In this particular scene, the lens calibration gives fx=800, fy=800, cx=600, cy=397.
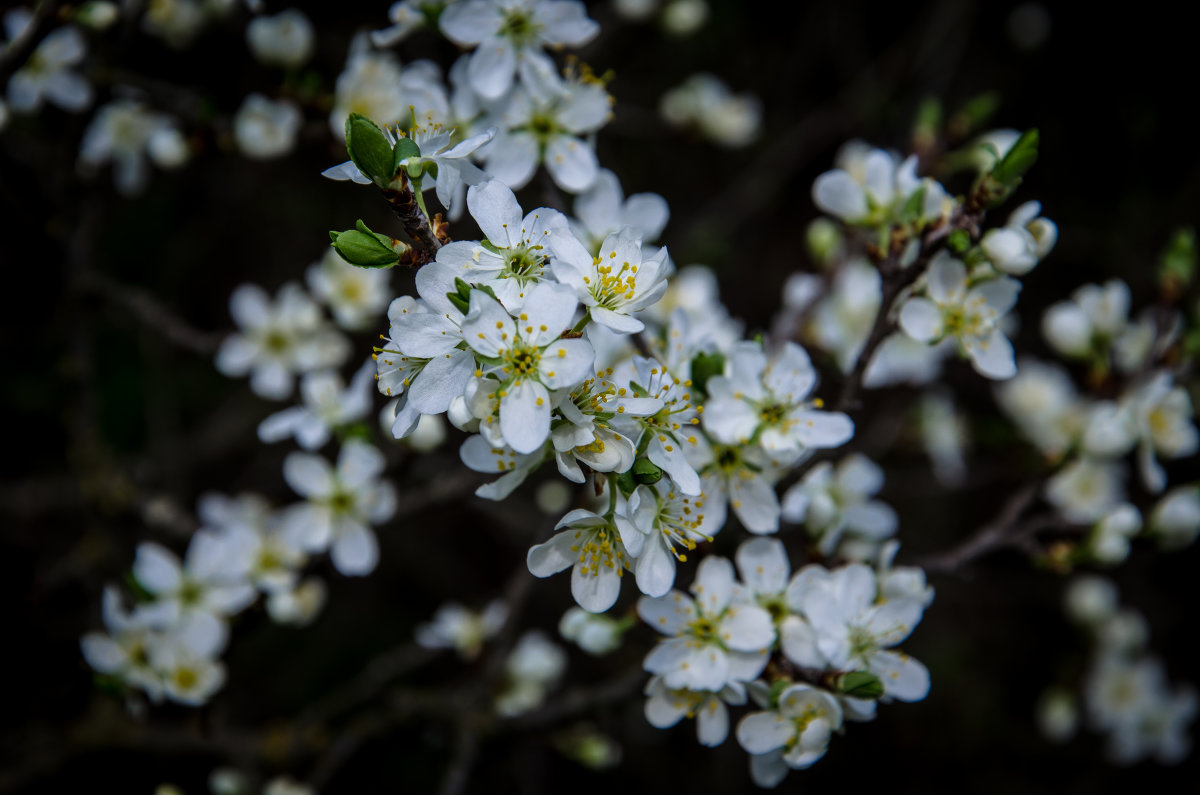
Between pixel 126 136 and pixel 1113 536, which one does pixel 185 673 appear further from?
pixel 1113 536

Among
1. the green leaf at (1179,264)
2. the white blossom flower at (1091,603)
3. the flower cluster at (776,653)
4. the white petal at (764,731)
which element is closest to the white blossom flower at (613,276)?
the flower cluster at (776,653)

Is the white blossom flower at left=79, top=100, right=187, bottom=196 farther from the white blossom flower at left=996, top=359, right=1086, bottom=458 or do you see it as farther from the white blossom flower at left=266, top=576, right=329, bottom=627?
the white blossom flower at left=996, top=359, right=1086, bottom=458

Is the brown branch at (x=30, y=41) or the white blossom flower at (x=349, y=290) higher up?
the brown branch at (x=30, y=41)

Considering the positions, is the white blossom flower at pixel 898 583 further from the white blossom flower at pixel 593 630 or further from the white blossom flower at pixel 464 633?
the white blossom flower at pixel 464 633

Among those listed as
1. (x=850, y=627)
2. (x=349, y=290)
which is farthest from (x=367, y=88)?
(x=850, y=627)

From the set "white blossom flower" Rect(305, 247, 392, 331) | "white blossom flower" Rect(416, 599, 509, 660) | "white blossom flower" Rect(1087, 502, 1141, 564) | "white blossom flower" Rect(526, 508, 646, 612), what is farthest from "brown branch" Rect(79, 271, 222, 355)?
"white blossom flower" Rect(1087, 502, 1141, 564)
